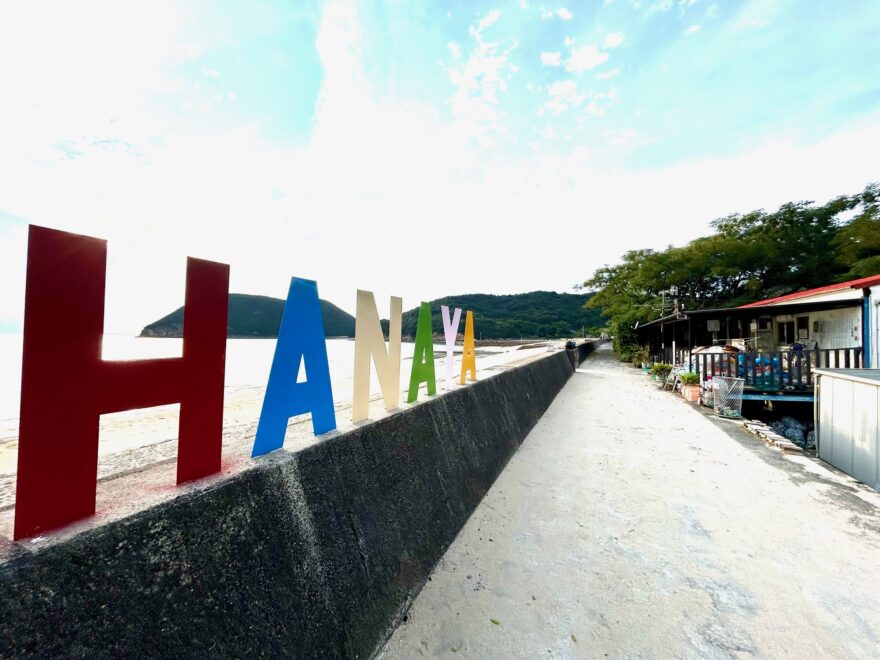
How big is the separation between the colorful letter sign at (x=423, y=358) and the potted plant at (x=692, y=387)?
8.69 meters

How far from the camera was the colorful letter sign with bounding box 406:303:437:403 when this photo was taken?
3648 millimetres

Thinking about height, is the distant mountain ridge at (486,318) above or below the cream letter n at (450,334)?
above

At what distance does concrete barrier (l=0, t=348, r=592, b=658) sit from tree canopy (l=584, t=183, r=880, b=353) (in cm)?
2345

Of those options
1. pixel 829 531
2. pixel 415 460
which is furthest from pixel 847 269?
pixel 415 460

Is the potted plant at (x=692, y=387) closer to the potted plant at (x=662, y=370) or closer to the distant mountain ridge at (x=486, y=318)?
the potted plant at (x=662, y=370)

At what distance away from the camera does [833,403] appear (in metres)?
6.03

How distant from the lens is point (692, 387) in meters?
9.58

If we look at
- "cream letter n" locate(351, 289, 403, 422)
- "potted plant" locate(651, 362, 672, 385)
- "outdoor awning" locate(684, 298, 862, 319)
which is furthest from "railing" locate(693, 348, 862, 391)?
"cream letter n" locate(351, 289, 403, 422)

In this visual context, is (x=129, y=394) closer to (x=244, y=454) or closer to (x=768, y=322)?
(x=244, y=454)

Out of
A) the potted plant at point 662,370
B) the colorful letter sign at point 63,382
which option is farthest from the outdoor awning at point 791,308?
the colorful letter sign at point 63,382

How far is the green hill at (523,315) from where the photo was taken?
77062mm

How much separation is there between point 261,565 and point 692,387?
1089 centimetres

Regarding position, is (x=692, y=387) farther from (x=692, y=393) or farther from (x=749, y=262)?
(x=749, y=262)

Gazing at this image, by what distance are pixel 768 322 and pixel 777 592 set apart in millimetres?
15916
